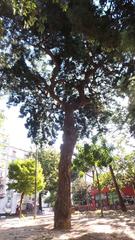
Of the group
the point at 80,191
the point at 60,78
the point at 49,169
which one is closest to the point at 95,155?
the point at 60,78

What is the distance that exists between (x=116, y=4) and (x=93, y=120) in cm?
1367

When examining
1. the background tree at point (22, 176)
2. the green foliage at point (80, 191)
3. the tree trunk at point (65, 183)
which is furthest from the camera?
the green foliage at point (80, 191)

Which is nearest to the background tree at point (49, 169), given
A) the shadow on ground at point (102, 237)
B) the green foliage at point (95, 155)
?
the green foliage at point (95, 155)

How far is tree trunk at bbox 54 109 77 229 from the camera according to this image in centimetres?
1500

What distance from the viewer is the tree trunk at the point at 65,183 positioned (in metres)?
15.0

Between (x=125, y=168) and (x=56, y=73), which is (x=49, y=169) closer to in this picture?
(x=125, y=168)

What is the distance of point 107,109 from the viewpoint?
22.1 metres

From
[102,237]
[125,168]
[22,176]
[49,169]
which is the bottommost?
[102,237]

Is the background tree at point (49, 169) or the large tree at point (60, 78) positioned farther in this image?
the background tree at point (49, 169)

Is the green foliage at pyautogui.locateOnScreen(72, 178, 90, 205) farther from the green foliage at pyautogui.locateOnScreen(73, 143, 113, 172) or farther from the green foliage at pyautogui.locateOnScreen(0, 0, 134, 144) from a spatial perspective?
the green foliage at pyautogui.locateOnScreen(0, 0, 134, 144)

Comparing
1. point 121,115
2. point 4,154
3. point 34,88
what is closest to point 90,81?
point 34,88

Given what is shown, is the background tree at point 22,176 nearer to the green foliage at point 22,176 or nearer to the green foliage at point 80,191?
the green foliage at point 22,176

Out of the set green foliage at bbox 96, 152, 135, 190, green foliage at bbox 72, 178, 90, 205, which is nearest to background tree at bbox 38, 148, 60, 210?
green foliage at bbox 72, 178, 90, 205

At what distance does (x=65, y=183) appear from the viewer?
15.4 meters
